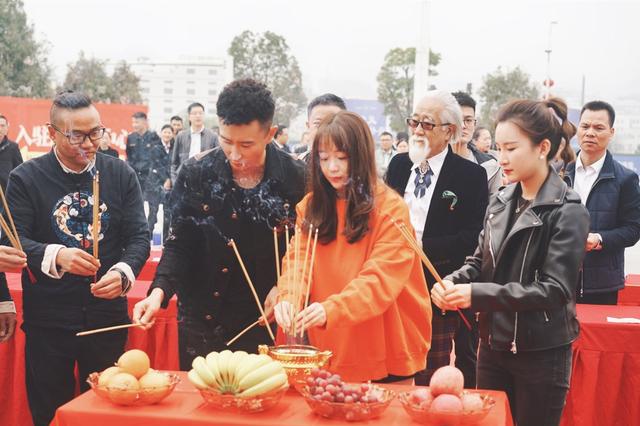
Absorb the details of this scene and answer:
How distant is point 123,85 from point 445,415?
19.9 metres

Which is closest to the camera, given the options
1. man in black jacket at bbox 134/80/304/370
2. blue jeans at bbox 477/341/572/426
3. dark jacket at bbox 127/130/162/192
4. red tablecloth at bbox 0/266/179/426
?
blue jeans at bbox 477/341/572/426

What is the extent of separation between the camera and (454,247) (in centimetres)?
291

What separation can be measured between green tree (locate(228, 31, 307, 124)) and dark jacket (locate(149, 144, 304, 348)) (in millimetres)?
18436

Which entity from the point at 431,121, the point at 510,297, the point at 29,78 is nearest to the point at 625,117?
the point at 29,78

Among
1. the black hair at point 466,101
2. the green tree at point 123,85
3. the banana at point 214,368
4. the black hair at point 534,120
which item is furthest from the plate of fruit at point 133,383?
the green tree at point 123,85

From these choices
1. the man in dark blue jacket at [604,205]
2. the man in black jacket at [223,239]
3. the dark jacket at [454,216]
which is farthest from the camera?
the man in dark blue jacket at [604,205]

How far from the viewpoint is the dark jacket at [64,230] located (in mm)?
2586

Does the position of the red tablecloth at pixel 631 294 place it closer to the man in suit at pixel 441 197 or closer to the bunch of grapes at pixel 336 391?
the man in suit at pixel 441 197

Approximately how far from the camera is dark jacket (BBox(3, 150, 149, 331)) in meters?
2.59

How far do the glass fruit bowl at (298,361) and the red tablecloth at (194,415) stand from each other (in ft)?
0.19

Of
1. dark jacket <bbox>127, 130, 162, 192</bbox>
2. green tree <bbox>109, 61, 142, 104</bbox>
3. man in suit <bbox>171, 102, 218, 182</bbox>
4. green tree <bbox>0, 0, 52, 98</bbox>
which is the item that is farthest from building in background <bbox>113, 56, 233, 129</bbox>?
man in suit <bbox>171, 102, 218, 182</bbox>

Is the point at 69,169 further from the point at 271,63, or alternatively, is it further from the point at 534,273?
the point at 271,63

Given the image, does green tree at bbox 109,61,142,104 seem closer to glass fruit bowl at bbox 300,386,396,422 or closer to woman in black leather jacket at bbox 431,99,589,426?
woman in black leather jacket at bbox 431,99,589,426

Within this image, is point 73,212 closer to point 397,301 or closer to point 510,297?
point 397,301
